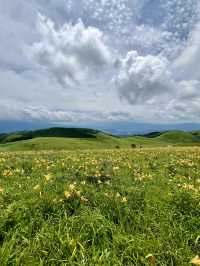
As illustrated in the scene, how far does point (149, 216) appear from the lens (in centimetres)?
642

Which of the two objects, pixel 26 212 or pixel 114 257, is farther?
pixel 26 212

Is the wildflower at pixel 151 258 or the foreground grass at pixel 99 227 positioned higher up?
the foreground grass at pixel 99 227

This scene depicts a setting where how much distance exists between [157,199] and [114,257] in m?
2.77

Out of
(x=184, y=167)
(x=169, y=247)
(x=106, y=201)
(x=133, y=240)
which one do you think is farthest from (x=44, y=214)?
(x=184, y=167)

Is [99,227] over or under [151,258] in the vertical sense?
over

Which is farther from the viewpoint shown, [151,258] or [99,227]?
[99,227]

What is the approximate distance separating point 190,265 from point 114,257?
1.19m

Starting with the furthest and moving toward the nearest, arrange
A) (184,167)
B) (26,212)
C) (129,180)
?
(184,167) → (129,180) → (26,212)

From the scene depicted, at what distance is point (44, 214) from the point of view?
21.0 feet

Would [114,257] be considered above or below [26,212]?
below

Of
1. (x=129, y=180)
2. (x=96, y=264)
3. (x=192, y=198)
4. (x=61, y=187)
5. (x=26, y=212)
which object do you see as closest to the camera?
(x=96, y=264)

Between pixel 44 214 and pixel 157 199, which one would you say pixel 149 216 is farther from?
pixel 44 214

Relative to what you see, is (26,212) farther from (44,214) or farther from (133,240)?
(133,240)

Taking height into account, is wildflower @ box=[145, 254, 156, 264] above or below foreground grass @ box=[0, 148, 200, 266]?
below
